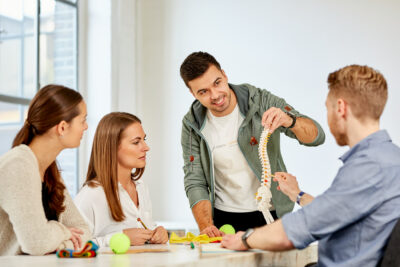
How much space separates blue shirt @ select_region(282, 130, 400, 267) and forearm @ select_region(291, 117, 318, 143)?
1.16 m

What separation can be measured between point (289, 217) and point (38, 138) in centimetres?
104

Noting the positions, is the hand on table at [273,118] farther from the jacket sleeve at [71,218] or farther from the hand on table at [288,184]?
the jacket sleeve at [71,218]

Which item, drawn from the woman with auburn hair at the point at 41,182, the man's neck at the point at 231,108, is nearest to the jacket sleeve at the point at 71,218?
the woman with auburn hair at the point at 41,182

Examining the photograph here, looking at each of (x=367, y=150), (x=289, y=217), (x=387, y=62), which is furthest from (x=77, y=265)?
(x=387, y=62)

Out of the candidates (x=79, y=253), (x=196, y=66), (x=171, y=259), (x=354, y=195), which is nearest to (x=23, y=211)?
A: (x=79, y=253)

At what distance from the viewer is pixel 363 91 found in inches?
68.6

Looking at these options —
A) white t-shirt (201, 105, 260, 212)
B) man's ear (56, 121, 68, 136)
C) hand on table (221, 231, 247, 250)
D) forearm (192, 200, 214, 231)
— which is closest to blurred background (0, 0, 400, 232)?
white t-shirt (201, 105, 260, 212)

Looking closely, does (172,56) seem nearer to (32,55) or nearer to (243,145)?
(32,55)

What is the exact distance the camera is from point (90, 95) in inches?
207

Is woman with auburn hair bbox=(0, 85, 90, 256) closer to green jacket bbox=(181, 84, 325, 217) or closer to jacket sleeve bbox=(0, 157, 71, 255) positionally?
jacket sleeve bbox=(0, 157, 71, 255)

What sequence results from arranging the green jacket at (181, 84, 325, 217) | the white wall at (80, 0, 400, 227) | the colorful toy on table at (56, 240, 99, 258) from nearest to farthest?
the colorful toy on table at (56, 240, 99, 258)
the green jacket at (181, 84, 325, 217)
the white wall at (80, 0, 400, 227)

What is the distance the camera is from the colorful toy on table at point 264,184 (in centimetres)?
262

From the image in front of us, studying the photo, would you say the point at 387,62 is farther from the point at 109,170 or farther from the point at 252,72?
the point at 109,170

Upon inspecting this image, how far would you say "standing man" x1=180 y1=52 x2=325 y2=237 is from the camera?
2.92 metres
